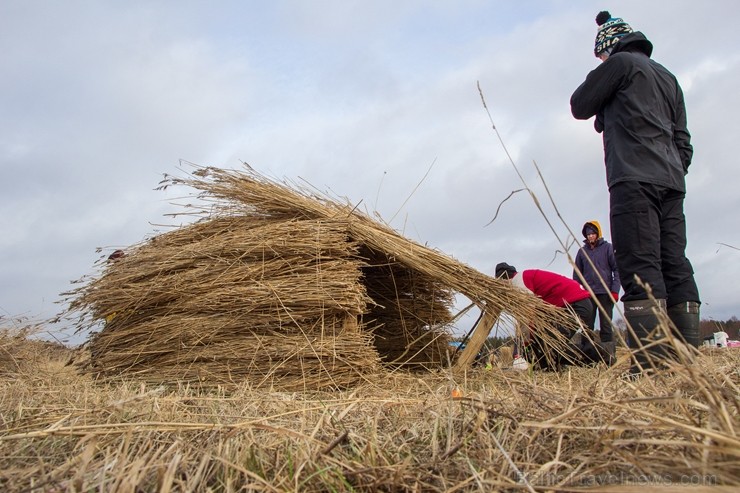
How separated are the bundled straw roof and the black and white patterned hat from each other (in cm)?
183

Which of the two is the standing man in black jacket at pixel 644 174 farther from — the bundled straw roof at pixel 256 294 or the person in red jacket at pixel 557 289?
the person in red jacket at pixel 557 289

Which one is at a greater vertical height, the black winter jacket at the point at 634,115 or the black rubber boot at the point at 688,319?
the black winter jacket at the point at 634,115

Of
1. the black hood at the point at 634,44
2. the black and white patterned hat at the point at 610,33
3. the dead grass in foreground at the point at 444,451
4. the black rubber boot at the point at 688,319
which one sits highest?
the black and white patterned hat at the point at 610,33

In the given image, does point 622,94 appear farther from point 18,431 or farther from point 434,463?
point 18,431

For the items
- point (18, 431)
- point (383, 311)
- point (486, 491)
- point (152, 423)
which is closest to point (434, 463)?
point (486, 491)

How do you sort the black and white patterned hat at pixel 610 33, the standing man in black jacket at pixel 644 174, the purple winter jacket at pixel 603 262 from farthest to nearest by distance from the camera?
1. the purple winter jacket at pixel 603 262
2. the black and white patterned hat at pixel 610 33
3. the standing man in black jacket at pixel 644 174

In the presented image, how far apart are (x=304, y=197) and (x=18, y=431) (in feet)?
8.57

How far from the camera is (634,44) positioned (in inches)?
156

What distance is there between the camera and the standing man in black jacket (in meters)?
3.34

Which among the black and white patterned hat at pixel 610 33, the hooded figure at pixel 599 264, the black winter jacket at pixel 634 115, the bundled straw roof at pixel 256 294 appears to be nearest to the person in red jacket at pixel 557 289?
the hooded figure at pixel 599 264

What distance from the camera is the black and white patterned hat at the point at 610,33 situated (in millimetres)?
4066

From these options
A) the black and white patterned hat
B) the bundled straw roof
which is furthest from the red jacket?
the black and white patterned hat

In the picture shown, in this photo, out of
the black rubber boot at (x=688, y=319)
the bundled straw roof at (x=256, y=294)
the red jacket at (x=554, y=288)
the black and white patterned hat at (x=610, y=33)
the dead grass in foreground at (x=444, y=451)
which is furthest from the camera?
the red jacket at (x=554, y=288)

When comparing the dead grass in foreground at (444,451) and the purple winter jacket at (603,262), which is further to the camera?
the purple winter jacket at (603,262)
